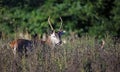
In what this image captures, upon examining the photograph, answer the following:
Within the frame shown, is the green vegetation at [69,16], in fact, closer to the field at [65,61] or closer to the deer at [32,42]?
the deer at [32,42]

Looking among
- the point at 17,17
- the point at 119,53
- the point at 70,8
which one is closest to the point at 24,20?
the point at 17,17

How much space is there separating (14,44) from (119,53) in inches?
164

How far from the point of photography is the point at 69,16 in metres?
22.1

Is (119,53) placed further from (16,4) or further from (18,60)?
(16,4)

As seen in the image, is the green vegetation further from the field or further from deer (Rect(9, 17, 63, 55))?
the field

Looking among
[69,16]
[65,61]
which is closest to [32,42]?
[65,61]

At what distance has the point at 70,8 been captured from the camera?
22344 mm

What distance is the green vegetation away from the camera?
70.9 feet

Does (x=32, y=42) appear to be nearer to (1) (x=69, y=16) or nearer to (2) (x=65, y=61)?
(2) (x=65, y=61)

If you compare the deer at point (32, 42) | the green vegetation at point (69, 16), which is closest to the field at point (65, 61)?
the deer at point (32, 42)

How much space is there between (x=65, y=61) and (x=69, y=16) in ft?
47.1

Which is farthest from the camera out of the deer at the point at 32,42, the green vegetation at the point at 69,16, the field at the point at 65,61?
the green vegetation at the point at 69,16

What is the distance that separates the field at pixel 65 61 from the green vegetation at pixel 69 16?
12.8 metres

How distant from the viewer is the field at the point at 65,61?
762 cm
